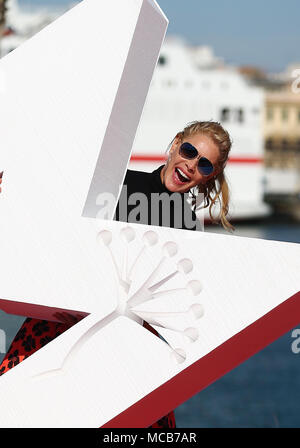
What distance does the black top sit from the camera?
9.46 feet

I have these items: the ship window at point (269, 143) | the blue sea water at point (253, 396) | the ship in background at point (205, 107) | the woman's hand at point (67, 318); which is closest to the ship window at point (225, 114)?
the ship in background at point (205, 107)

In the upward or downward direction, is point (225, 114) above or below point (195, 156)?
above

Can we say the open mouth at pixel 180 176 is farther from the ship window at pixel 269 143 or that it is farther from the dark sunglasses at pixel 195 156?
the ship window at pixel 269 143

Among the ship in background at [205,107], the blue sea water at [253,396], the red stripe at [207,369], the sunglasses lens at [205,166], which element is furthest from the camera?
the ship in background at [205,107]

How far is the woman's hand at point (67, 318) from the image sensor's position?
2.86m

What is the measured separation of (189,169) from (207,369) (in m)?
0.67

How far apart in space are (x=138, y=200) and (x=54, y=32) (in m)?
0.64

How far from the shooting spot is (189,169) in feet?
9.36

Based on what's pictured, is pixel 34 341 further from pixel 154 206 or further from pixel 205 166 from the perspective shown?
pixel 205 166

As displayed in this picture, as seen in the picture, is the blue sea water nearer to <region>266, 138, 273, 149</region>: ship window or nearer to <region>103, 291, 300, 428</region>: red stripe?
<region>103, 291, 300, 428</region>: red stripe

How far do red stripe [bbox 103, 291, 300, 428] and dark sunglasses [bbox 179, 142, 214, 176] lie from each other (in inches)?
21.7

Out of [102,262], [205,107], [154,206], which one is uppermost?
[205,107]

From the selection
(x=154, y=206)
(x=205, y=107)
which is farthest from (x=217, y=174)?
(x=205, y=107)

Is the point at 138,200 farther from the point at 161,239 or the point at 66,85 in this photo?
the point at 66,85
